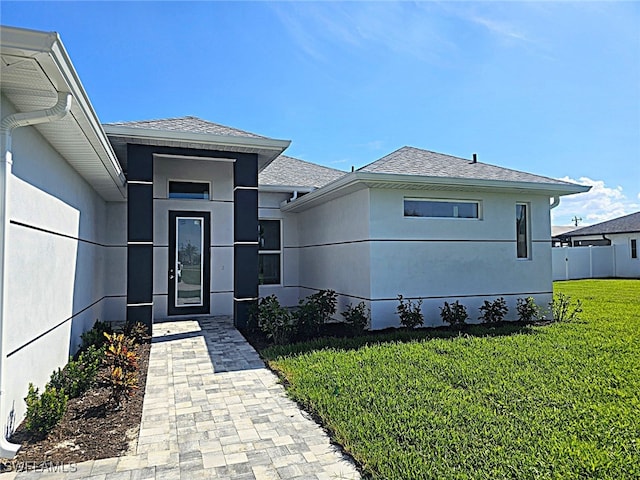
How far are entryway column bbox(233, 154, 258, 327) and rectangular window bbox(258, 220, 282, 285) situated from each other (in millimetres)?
3062

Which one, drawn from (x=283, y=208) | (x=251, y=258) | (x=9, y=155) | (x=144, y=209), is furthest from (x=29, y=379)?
(x=283, y=208)

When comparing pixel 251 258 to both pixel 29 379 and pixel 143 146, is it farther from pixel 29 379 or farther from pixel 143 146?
pixel 29 379

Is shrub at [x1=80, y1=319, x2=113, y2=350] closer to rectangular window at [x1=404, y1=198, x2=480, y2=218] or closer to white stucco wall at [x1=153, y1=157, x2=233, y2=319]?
white stucco wall at [x1=153, y1=157, x2=233, y2=319]

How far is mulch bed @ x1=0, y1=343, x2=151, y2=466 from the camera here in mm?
3156

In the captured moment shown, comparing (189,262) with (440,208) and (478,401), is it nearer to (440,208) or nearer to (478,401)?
(440,208)

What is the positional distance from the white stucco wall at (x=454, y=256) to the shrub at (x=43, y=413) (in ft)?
17.4

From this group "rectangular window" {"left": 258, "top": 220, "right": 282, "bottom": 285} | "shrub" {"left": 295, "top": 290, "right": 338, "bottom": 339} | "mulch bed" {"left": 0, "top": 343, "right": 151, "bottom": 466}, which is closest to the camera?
"mulch bed" {"left": 0, "top": 343, "right": 151, "bottom": 466}

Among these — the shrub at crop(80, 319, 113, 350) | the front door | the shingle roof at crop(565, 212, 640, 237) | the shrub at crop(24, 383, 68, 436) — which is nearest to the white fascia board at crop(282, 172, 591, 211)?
the front door

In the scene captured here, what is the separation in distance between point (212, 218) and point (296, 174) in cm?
346

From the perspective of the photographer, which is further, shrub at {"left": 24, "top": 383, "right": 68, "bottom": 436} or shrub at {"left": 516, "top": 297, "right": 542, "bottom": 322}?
shrub at {"left": 516, "top": 297, "right": 542, "bottom": 322}

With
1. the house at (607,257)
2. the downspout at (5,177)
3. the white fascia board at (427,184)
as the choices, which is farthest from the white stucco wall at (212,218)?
the house at (607,257)

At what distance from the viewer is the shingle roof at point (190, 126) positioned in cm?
770

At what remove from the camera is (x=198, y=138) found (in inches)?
281

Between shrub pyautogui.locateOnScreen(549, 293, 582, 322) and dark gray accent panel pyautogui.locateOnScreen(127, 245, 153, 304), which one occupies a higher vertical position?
dark gray accent panel pyautogui.locateOnScreen(127, 245, 153, 304)
